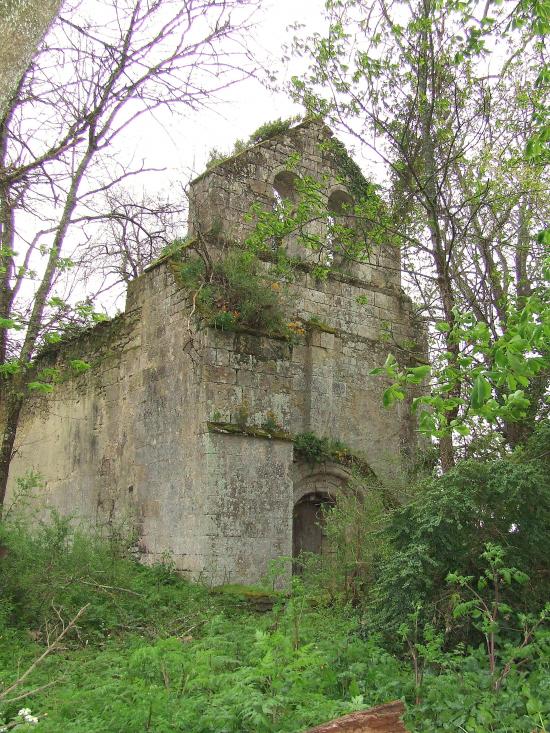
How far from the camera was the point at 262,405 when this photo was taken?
992 cm

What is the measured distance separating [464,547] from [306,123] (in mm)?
9695

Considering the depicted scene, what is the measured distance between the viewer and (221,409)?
9.54 metres

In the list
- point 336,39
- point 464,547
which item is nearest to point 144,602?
point 464,547

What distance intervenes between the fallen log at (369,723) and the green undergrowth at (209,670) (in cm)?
17

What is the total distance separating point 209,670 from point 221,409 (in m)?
5.18

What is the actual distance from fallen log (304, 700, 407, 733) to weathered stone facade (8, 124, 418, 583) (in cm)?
547

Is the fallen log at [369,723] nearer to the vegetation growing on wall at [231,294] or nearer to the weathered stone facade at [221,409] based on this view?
the weathered stone facade at [221,409]

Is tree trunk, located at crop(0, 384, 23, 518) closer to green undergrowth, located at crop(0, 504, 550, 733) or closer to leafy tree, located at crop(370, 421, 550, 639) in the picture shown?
green undergrowth, located at crop(0, 504, 550, 733)

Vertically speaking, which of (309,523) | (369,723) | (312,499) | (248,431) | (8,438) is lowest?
(369,723)

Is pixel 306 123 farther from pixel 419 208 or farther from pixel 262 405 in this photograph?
pixel 262 405

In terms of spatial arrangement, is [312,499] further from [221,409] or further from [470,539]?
[470,539]

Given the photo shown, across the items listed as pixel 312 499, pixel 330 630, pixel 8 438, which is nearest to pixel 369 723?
pixel 330 630

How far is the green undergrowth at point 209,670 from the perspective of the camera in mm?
3809

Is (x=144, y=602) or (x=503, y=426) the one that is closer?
(x=144, y=602)
